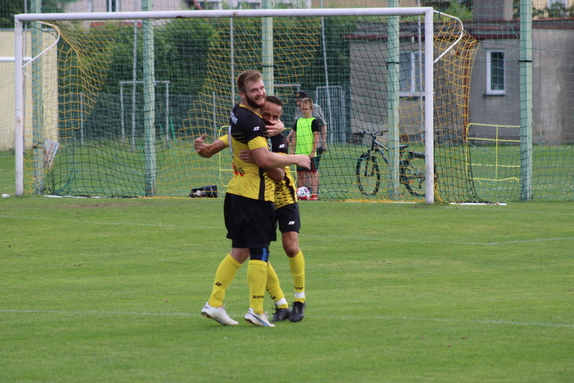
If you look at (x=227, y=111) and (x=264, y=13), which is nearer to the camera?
(x=264, y=13)

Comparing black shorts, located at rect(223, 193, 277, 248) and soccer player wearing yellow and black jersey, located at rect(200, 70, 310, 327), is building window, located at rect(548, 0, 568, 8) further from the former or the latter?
black shorts, located at rect(223, 193, 277, 248)

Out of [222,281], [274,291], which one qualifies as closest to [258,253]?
[222,281]

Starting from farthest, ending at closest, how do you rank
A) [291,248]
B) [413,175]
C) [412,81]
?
[412,81], [413,175], [291,248]

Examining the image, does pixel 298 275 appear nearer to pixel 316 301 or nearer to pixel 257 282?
pixel 257 282

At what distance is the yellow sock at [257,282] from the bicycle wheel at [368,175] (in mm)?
9594

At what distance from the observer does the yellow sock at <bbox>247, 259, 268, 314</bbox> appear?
19.7 ft

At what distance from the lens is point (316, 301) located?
7012mm

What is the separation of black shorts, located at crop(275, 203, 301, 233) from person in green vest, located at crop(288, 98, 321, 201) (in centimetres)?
813

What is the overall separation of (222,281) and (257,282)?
28cm

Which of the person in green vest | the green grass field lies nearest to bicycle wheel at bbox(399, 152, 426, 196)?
the person in green vest

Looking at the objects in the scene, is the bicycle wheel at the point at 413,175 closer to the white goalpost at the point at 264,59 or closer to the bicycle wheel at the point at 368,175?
the white goalpost at the point at 264,59

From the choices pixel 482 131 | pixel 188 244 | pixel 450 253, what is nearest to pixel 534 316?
pixel 450 253

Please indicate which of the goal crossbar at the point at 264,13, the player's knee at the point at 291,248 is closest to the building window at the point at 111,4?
the goal crossbar at the point at 264,13

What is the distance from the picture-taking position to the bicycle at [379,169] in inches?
596
